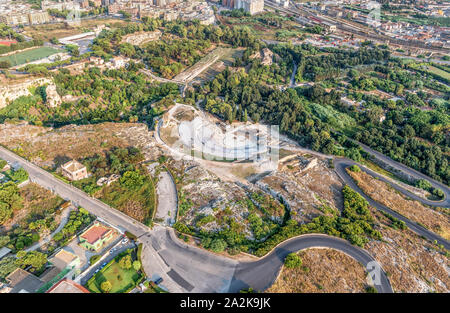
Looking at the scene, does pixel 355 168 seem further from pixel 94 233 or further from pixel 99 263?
pixel 99 263

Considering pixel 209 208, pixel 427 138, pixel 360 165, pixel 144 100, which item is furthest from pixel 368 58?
pixel 209 208

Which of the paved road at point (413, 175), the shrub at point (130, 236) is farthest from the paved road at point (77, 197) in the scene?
the paved road at point (413, 175)

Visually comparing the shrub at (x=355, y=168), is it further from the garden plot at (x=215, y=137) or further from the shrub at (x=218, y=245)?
the shrub at (x=218, y=245)

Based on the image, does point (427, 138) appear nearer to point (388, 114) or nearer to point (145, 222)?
point (388, 114)

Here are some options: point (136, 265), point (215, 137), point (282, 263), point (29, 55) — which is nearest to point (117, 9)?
point (29, 55)

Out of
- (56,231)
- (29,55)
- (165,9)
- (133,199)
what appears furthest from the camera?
(165,9)

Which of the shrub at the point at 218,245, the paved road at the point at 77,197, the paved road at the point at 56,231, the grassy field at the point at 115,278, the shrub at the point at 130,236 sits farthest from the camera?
the paved road at the point at 77,197

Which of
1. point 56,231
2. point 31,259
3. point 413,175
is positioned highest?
point 31,259
